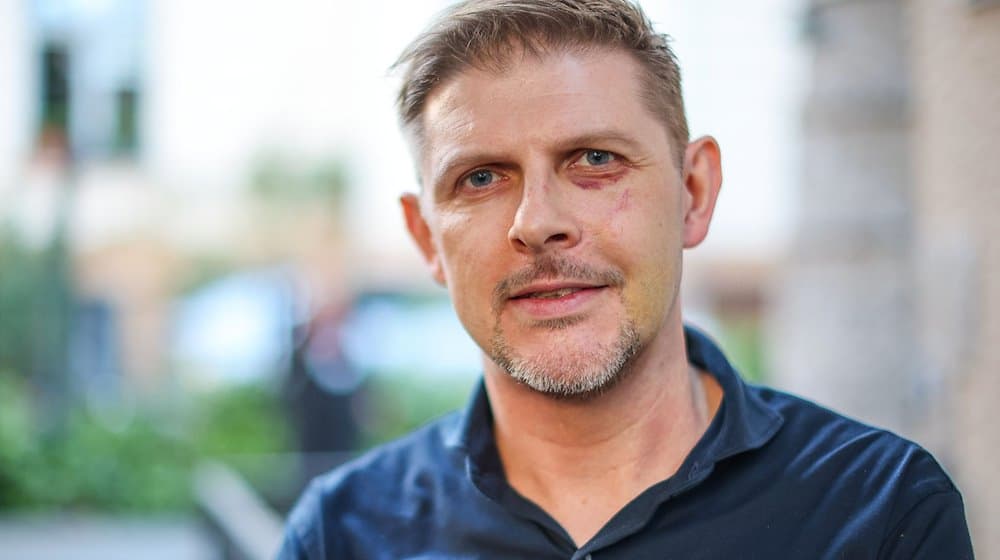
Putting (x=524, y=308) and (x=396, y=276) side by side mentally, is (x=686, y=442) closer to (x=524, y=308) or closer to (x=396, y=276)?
(x=524, y=308)

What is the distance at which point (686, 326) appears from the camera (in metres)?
2.41

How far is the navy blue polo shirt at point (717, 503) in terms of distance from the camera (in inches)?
73.6

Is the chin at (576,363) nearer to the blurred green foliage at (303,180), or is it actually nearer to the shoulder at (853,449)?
the shoulder at (853,449)

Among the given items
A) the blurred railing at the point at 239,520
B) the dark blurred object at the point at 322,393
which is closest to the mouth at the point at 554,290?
the blurred railing at the point at 239,520

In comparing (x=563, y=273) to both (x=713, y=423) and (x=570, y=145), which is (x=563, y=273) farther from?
(x=713, y=423)

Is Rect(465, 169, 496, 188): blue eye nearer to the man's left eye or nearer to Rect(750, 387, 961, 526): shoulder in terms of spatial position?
the man's left eye

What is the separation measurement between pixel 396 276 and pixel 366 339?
7.58ft

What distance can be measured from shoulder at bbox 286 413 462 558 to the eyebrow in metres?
0.58

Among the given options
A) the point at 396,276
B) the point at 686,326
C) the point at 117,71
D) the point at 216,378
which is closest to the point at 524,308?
the point at 686,326

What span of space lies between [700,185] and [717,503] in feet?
2.06

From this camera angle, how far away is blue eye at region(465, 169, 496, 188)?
2.05 m

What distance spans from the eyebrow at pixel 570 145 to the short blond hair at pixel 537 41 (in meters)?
0.10

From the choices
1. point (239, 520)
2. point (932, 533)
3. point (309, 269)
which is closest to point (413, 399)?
point (309, 269)

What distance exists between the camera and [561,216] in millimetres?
1942
